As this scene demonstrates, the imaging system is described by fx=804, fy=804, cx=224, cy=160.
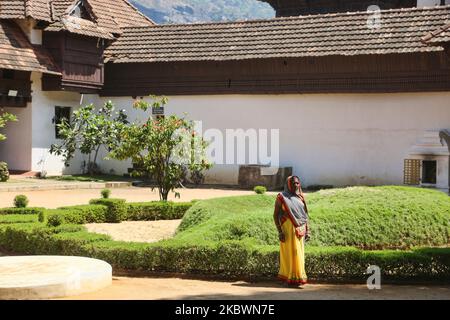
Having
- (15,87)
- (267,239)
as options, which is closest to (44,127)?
(15,87)

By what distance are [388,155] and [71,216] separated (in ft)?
45.0

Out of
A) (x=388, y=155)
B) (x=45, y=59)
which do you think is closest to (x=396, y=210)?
(x=388, y=155)

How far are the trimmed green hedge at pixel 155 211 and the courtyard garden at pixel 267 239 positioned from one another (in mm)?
1245

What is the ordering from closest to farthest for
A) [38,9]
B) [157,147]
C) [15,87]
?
[157,147] < [15,87] < [38,9]

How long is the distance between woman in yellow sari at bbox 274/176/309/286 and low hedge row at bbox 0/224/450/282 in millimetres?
478

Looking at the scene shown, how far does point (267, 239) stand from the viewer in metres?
12.4

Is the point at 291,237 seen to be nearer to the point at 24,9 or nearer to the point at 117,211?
the point at 117,211

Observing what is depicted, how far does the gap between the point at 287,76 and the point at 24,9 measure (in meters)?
9.35

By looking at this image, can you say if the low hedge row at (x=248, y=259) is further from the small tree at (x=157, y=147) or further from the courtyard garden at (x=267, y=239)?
the small tree at (x=157, y=147)

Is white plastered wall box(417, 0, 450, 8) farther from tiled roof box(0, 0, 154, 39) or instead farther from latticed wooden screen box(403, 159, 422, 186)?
tiled roof box(0, 0, 154, 39)

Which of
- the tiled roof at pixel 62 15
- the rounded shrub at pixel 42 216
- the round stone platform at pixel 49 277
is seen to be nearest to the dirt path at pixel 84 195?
the rounded shrub at pixel 42 216

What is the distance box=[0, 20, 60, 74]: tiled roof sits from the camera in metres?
26.5

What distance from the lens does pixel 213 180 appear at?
2897cm

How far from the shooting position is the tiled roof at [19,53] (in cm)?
2653
